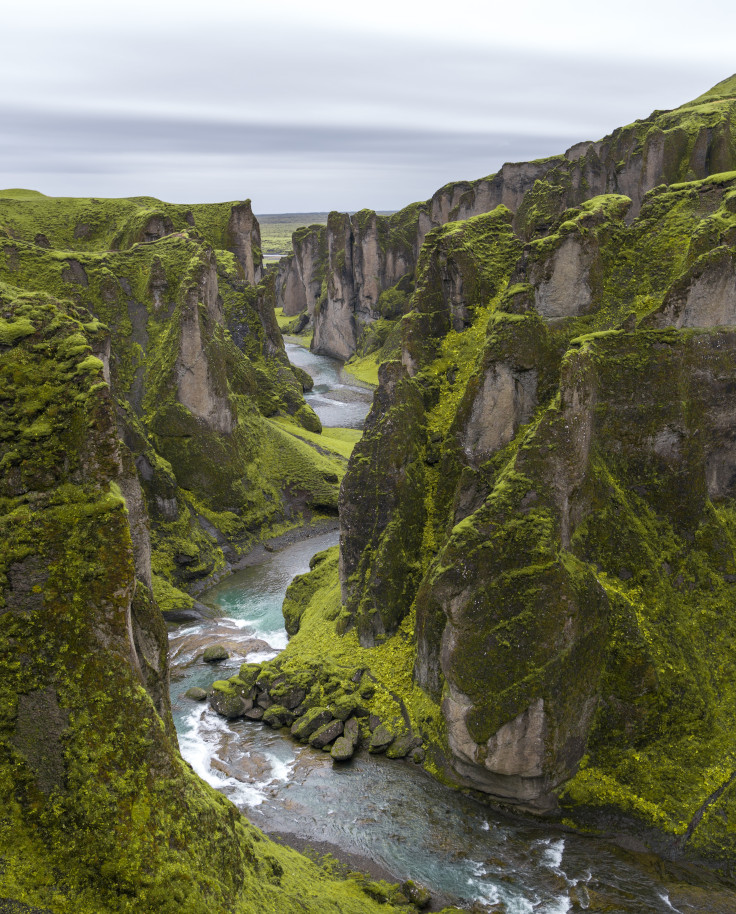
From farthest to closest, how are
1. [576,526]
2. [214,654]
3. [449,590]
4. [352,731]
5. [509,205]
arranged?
[509,205], [214,654], [352,731], [576,526], [449,590]

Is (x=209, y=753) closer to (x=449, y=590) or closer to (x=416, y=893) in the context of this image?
(x=416, y=893)

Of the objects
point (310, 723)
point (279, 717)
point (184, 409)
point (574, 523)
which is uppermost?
point (184, 409)

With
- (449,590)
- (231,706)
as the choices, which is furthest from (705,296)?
(231,706)

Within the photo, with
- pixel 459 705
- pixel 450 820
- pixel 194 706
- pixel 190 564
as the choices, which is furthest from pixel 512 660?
pixel 190 564

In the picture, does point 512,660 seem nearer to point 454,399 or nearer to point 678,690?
point 678,690

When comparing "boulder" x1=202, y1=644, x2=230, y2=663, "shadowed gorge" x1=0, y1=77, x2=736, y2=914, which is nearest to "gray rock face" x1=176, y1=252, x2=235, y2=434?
"shadowed gorge" x1=0, y1=77, x2=736, y2=914

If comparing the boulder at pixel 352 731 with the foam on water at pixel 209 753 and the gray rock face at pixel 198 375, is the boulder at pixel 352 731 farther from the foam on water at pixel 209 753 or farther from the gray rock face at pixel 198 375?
the gray rock face at pixel 198 375
